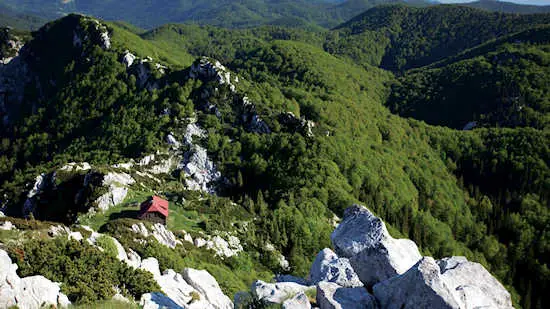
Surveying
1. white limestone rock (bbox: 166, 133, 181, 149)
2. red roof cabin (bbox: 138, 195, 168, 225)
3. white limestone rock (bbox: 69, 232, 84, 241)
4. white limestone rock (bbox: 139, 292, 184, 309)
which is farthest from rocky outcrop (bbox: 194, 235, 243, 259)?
white limestone rock (bbox: 166, 133, 181, 149)

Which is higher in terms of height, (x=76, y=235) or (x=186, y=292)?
(x=76, y=235)

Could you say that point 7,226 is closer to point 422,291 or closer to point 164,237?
point 164,237

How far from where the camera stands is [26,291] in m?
23.2

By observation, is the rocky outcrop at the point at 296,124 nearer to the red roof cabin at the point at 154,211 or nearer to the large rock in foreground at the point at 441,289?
the red roof cabin at the point at 154,211

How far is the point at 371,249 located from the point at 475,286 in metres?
6.59

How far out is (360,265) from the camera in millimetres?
27234

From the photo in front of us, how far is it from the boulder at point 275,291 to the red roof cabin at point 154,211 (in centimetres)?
3780

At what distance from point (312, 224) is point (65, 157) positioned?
236 ft

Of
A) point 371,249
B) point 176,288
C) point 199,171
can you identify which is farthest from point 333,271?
point 199,171

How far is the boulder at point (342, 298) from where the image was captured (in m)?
21.8

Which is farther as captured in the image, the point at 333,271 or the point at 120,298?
the point at 333,271

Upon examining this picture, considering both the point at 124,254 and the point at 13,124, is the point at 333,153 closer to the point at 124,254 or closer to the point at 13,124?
the point at 124,254

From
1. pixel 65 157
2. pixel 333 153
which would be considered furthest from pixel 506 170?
pixel 65 157

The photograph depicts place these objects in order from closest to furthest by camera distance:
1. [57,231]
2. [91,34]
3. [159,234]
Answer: [57,231], [159,234], [91,34]
